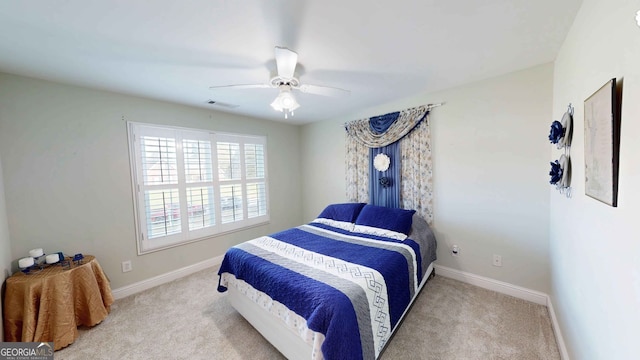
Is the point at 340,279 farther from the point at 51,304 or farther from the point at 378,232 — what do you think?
the point at 51,304

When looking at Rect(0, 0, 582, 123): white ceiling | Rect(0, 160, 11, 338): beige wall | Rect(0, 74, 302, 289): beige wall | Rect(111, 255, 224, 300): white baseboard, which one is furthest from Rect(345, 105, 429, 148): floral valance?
Rect(0, 160, 11, 338): beige wall

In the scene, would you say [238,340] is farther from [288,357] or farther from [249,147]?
[249,147]

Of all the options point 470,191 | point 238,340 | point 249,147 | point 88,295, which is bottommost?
point 238,340

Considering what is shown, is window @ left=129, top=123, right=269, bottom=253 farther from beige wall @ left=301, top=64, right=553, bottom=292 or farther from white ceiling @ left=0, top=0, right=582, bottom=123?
beige wall @ left=301, top=64, right=553, bottom=292

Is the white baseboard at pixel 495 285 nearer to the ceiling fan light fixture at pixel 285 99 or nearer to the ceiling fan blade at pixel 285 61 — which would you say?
the ceiling fan light fixture at pixel 285 99

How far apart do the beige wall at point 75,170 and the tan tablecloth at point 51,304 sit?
0.46 metres

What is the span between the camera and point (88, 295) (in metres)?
2.03

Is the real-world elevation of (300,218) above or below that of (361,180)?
below

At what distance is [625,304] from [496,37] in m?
1.71

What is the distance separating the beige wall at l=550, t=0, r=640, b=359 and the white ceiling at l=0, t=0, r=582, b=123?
0.37 m

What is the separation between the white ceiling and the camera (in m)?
1.28

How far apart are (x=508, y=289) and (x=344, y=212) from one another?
77.9 inches

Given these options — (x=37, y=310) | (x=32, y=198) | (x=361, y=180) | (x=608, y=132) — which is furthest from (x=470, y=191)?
(x=32, y=198)

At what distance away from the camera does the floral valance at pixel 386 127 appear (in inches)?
113
